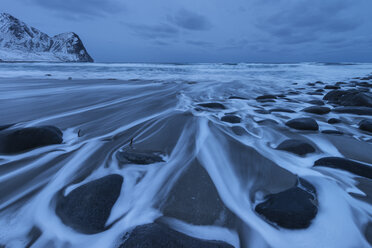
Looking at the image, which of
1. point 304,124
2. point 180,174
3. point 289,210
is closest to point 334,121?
point 304,124

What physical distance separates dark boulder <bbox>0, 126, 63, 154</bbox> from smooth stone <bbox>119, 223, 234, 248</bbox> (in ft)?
5.44

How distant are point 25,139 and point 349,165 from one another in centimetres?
321

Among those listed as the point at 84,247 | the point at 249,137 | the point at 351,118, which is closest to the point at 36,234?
the point at 84,247

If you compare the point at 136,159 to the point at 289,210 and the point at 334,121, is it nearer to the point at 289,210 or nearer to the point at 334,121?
the point at 289,210

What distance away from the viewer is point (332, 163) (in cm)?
169

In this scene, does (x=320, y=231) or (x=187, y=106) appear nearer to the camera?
(x=320, y=231)

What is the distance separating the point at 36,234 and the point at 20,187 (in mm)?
588

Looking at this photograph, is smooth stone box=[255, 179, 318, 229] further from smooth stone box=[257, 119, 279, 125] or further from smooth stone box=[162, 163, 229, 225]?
smooth stone box=[257, 119, 279, 125]

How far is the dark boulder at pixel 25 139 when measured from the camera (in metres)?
1.82

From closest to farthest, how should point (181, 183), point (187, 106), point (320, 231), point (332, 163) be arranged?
point (320, 231)
point (181, 183)
point (332, 163)
point (187, 106)

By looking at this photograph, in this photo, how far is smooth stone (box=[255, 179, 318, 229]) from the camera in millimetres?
1078

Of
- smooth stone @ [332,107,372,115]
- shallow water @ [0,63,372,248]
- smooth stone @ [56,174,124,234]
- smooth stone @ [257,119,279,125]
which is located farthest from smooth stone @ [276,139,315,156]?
smooth stone @ [332,107,372,115]

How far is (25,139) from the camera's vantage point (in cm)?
189

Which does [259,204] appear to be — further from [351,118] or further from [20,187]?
[351,118]
